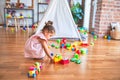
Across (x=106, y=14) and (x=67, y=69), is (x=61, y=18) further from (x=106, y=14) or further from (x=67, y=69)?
(x=67, y=69)

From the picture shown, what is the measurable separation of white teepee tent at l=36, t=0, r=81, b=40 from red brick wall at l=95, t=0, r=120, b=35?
0.87 m

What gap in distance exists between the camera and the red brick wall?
3449mm

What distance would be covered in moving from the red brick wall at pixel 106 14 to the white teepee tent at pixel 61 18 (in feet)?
2.87

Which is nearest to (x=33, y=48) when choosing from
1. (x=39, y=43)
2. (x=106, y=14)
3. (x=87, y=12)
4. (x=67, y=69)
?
(x=39, y=43)

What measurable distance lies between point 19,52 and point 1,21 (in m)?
4.14

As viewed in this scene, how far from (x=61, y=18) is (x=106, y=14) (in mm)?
1136

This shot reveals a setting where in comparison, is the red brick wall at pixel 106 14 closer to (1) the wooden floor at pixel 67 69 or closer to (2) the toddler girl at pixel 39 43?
(1) the wooden floor at pixel 67 69

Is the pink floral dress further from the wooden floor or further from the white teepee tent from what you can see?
the white teepee tent

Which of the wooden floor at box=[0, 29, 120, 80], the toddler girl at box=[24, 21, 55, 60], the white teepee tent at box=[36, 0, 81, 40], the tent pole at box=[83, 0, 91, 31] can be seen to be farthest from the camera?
the tent pole at box=[83, 0, 91, 31]

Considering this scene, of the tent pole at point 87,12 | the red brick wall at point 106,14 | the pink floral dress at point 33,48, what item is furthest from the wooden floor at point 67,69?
the tent pole at point 87,12

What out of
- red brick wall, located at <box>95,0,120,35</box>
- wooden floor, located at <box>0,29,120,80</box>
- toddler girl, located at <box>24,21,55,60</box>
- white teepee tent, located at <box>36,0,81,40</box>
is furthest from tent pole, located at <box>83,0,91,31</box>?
toddler girl, located at <box>24,21,55,60</box>

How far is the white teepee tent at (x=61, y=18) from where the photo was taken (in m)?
2.93

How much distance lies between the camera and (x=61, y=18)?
302 centimetres

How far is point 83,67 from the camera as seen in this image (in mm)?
1615
